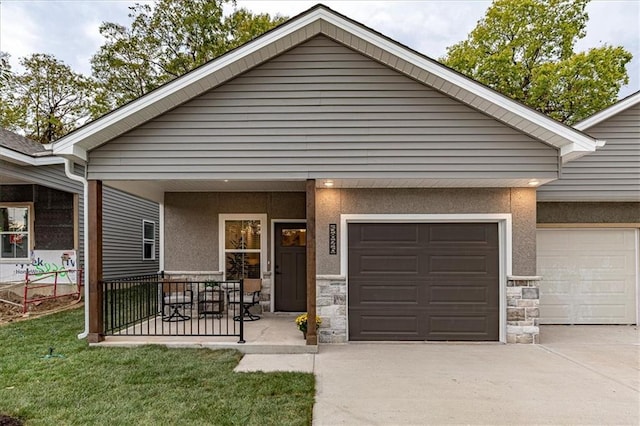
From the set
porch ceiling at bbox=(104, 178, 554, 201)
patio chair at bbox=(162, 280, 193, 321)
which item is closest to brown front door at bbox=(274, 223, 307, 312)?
porch ceiling at bbox=(104, 178, 554, 201)

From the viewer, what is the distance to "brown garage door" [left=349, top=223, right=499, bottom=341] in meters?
6.25

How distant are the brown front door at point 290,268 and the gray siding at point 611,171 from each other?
15.9ft

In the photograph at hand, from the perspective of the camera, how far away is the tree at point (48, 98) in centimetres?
1902

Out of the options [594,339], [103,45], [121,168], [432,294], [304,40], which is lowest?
[594,339]

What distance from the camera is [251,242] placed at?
27.1 ft

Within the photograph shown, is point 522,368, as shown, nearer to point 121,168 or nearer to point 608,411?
point 608,411

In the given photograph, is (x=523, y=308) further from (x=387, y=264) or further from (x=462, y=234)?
(x=387, y=264)

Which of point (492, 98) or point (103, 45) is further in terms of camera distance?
point (103, 45)

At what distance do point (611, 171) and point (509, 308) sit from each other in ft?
11.3

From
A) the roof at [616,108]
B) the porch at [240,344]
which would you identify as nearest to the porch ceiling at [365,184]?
the roof at [616,108]

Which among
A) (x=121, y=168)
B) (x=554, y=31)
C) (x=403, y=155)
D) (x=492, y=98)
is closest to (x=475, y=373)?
(x=403, y=155)

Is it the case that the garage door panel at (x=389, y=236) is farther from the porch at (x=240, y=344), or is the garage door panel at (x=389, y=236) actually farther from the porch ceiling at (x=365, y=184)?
the porch at (x=240, y=344)

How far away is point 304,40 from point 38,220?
902 centimetres

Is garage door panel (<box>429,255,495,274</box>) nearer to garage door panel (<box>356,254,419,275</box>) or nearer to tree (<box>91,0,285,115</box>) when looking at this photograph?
garage door panel (<box>356,254,419,275</box>)
